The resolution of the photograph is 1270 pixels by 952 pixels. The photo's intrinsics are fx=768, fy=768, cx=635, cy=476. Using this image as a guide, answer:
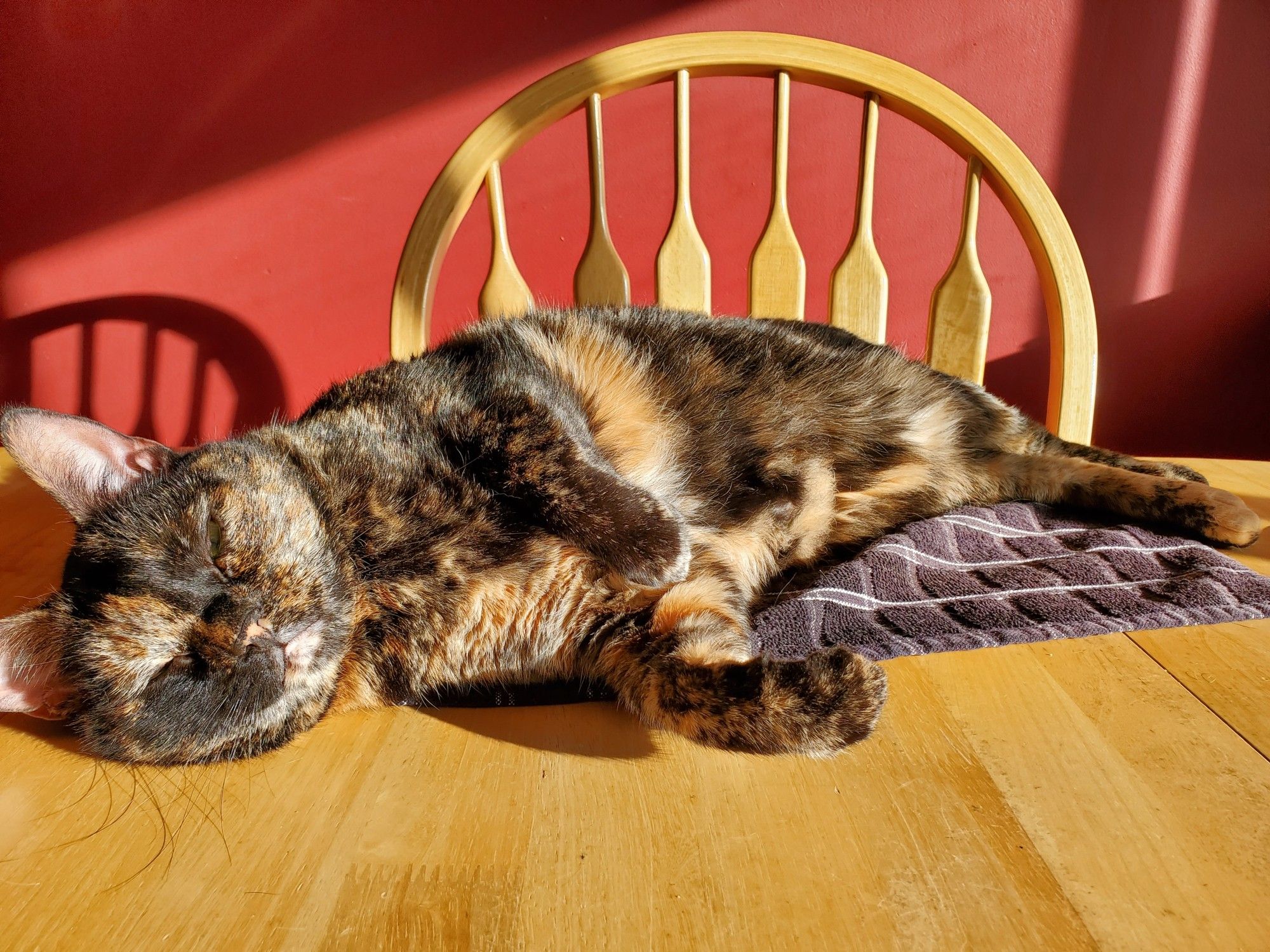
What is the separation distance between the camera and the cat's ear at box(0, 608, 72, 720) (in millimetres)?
598

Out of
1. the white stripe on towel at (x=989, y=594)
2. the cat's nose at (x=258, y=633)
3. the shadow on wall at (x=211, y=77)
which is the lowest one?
the white stripe on towel at (x=989, y=594)

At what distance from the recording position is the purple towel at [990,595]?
646 millimetres

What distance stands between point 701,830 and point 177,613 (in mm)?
455

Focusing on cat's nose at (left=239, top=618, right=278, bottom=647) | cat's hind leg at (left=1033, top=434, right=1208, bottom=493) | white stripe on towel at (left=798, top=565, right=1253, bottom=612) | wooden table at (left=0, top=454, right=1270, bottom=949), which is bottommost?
cat's hind leg at (left=1033, top=434, right=1208, bottom=493)

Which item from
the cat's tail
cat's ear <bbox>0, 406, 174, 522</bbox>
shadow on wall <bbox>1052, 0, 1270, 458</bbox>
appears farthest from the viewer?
shadow on wall <bbox>1052, 0, 1270, 458</bbox>

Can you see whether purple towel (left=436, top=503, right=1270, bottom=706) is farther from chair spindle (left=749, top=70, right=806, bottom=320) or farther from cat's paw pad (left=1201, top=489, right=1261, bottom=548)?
chair spindle (left=749, top=70, right=806, bottom=320)

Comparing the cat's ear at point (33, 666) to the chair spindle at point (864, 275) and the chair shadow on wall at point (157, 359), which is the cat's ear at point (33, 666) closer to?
the chair spindle at point (864, 275)

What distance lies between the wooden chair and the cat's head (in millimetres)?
516

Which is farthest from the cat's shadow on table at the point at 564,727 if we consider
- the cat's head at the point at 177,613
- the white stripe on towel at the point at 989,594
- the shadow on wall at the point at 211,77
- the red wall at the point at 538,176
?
the shadow on wall at the point at 211,77

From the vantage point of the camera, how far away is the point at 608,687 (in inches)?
26.1

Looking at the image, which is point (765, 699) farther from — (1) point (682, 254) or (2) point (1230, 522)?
(1) point (682, 254)

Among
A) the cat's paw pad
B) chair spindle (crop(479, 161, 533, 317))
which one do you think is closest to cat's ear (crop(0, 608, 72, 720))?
chair spindle (crop(479, 161, 533, 317))

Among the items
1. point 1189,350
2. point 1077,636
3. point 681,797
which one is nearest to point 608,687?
point 681,797

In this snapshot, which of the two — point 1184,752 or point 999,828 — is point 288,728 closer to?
point 999,828
